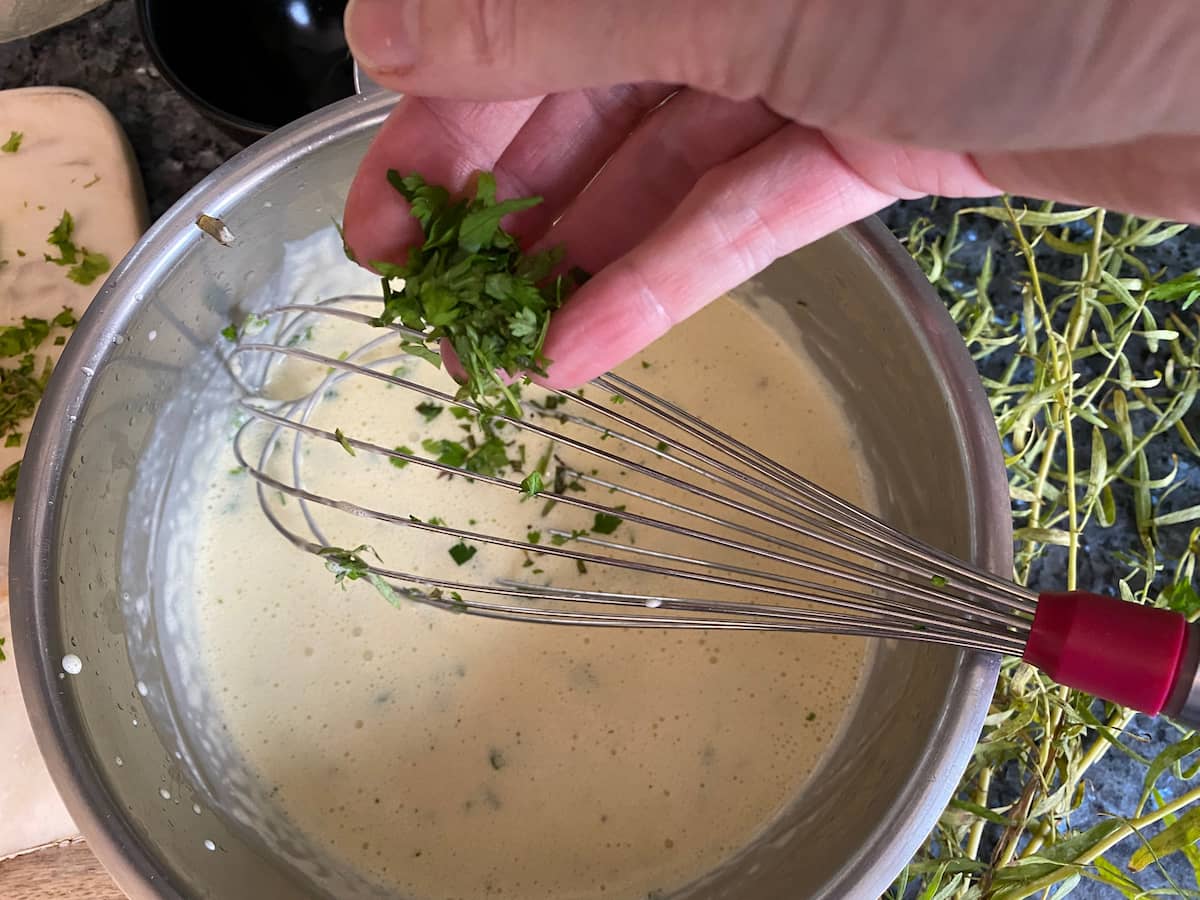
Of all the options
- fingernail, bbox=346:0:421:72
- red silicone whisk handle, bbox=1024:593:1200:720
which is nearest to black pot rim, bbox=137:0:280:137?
fingernail, bbox=346:0:421:72

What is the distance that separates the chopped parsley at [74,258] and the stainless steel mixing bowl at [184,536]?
0.17m

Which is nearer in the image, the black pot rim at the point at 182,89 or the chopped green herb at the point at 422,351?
the chopped green herb at the point at 422,351

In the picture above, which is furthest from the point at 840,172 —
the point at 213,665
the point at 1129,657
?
the point at 213,665

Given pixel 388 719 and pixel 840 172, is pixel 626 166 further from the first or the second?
pixel 388 719

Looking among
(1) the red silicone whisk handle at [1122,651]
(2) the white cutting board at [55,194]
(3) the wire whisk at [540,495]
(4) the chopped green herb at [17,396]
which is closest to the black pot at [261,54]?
(2) the white cutting board at [55,194]

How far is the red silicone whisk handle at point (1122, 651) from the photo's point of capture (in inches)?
21.1

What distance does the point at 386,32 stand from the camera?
49 centimetres

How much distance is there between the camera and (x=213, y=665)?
0.93 meters

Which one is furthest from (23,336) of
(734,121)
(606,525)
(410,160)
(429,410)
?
(734,121)

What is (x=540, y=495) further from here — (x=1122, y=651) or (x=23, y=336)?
(x=23, y=336)

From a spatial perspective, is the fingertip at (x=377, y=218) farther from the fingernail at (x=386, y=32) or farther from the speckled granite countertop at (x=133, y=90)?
the speckled granite countertop at (x=133, y=90)

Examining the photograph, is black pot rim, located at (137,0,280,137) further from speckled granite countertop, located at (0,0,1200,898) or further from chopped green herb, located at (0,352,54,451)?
chopped green herb, located at (0,352,54,451)

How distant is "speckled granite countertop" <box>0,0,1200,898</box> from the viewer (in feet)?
3.28

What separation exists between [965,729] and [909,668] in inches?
5.3
